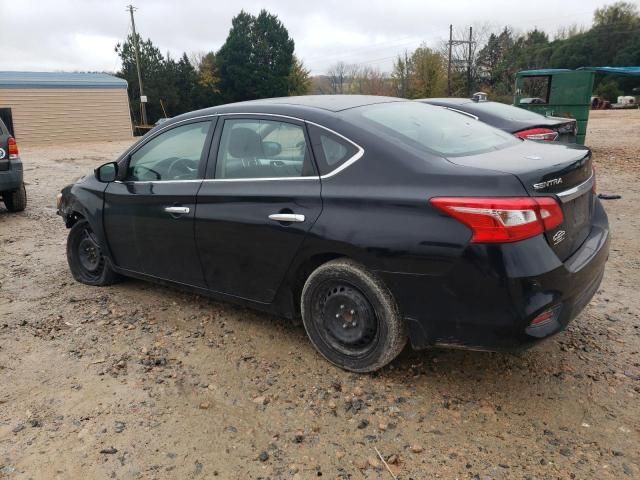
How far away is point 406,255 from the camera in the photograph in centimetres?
265

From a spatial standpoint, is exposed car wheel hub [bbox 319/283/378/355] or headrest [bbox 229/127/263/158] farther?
headrest [bbox 229/127/263/158]

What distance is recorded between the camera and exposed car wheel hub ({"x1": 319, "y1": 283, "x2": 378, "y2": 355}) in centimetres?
295

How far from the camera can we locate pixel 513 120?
7.41m

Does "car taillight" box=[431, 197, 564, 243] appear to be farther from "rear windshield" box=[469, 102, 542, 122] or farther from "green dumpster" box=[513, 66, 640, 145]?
"green dumpster" box=[513, 66, 640, 145]

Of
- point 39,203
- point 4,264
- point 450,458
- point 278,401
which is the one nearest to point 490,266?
point 450,458

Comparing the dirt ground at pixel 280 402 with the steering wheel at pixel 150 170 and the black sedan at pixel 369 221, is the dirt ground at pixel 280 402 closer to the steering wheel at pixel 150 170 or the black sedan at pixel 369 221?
the black sedan at pixel 369 221

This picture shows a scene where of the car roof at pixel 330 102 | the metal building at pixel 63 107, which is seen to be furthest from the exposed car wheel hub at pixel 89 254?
the metal building at pixel 63 107

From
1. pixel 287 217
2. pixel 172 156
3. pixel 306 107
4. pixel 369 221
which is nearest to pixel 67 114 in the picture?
pixel 172 156

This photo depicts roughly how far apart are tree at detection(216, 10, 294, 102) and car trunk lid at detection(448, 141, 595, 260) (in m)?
41.0

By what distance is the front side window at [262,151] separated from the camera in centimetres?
316

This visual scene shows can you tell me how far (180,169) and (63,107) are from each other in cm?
2658

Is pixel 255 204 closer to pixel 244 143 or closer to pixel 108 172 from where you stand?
pixel 244 143

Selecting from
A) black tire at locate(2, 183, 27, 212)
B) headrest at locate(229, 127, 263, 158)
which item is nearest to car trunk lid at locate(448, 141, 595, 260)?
headrest at locate(229, 127, 263, 158)

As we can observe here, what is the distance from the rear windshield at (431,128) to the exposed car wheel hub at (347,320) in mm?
913
